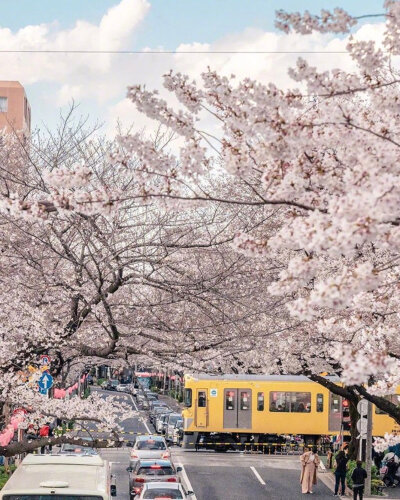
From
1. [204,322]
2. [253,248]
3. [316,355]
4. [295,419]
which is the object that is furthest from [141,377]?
[253,248]

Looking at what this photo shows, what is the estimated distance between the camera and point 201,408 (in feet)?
138

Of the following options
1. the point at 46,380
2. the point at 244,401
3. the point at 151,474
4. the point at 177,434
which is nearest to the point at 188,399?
the point at 244,401

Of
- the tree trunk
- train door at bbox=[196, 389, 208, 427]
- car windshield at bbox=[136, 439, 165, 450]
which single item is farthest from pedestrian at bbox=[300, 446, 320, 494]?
train door at bbox=[196, 389, 208, 427]

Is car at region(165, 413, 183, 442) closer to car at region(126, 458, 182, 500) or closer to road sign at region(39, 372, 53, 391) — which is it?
car at region(126, 458, 182, 500)

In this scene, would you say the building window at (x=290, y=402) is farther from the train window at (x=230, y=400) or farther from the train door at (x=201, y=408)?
the train door at (x=201, y=408)

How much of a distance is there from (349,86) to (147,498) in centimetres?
1534

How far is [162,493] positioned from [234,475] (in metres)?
12.8

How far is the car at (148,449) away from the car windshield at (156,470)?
4.14 meters

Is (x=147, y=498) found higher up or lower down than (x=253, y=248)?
lower down

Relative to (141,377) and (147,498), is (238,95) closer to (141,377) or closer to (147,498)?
(147,498)

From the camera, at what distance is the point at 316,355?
80.4ft

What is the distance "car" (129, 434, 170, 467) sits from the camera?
30875 millimetres

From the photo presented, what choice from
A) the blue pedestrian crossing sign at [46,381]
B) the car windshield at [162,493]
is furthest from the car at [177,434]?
the blue pedestrian crossing sign at [46,381]

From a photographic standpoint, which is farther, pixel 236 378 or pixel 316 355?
pixel 236 378
